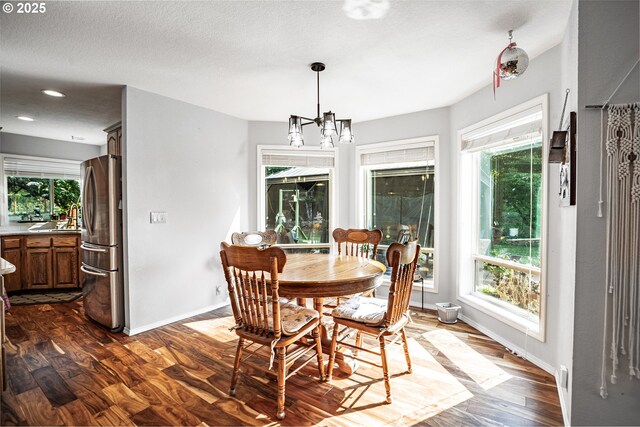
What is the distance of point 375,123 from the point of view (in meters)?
4.02

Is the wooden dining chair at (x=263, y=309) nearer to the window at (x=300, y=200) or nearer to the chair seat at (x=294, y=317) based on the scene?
the chair seat at (x=294, y=317)

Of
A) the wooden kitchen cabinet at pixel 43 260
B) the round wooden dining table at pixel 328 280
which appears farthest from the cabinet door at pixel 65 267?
the round wooden dining table at pixel 328 280

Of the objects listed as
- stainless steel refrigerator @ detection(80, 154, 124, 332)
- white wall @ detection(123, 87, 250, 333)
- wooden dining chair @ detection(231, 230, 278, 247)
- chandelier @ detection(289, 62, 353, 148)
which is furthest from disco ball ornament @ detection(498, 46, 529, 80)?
stainless steel refrigerator @ detection(80, 154, 124, 332)

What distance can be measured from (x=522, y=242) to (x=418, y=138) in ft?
5.56

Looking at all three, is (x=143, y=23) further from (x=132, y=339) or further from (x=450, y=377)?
(x=450, y=377)

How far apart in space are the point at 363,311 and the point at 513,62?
197 cm

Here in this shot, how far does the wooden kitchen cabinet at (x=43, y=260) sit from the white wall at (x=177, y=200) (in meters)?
2.39

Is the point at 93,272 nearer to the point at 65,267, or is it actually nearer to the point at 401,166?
the point at 65,267

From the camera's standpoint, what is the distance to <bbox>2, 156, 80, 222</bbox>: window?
4.63m

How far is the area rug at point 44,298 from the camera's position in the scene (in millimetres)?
3952

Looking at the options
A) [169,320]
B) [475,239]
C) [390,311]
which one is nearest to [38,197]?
[169,320]

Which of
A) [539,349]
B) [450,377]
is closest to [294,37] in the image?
[450,377]

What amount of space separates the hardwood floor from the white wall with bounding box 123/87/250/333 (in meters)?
0.56

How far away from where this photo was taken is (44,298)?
4137mm
